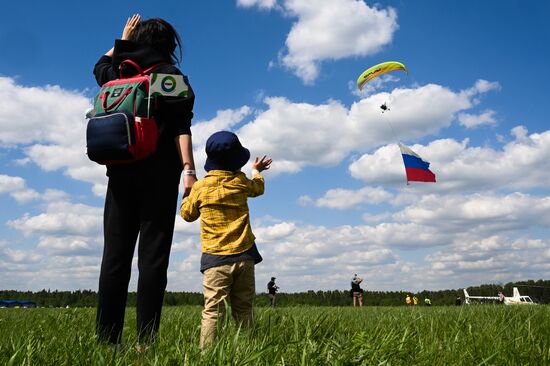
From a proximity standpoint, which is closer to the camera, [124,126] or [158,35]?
[124,126]

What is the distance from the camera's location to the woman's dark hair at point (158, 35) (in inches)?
139

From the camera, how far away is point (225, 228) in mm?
3514

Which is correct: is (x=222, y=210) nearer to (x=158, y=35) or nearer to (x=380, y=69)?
(x=158, y=35)

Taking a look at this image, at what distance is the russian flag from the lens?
2498 centimetres

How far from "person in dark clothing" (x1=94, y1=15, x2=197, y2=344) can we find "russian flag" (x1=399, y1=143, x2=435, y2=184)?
22554mm

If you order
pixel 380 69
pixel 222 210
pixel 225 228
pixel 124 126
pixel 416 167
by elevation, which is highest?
pixel 380 69

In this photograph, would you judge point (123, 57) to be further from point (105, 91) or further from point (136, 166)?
point (136, 166)

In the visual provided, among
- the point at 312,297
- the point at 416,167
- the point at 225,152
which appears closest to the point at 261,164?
the point at 225,152

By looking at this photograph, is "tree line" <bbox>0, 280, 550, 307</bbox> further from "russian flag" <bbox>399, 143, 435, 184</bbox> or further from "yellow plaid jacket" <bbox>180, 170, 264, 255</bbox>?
"yellow plaid jacket" <bbox>180, 170, 264, 255</bbox>

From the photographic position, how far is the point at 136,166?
3174mm

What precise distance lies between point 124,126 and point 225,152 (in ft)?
2.57

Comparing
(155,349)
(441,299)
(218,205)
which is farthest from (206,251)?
(441,299)

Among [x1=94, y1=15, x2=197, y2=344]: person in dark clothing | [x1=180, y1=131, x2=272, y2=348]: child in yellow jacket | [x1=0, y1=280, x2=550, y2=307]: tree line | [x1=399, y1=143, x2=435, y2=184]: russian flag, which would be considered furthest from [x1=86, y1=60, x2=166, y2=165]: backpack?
[x1=0, y1=280, x2=550, y2=307]: tree line

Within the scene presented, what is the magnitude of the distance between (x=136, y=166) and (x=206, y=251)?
76cm
